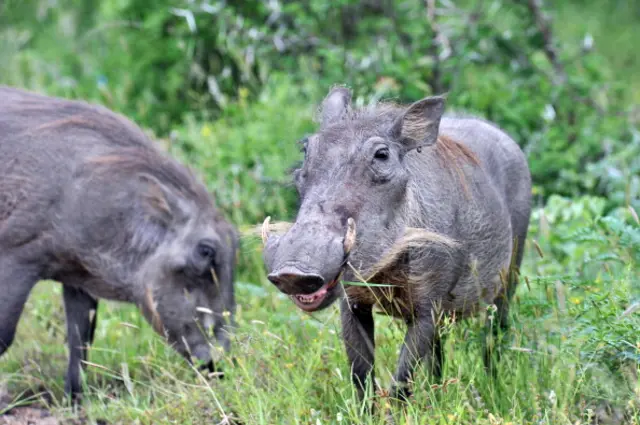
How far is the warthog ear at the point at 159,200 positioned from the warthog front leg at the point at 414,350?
6.24 feet

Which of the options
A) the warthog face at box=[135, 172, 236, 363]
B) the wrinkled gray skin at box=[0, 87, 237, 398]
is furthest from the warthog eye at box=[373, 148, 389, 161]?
the warthog face at box=[135, 172, 236, 363]

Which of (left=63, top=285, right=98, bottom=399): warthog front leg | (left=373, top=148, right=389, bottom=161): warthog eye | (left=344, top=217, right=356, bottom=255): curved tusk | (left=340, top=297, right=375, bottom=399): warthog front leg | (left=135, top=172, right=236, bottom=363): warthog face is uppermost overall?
(left=373, top=148, right=389, bottom=161): warthog eye

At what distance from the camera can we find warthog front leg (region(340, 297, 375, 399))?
11.7ft

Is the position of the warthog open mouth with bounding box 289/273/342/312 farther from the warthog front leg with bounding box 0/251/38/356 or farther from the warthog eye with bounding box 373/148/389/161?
the warthog front leg with bounding box 0/251/38/356

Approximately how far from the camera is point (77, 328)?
5.09 meters

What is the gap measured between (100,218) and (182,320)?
0.63 m

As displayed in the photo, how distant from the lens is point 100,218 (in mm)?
4926

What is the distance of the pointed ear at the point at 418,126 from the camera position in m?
3.45

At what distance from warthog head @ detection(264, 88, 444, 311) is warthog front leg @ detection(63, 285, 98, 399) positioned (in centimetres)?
204

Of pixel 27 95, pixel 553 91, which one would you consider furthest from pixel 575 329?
pixel 553 91

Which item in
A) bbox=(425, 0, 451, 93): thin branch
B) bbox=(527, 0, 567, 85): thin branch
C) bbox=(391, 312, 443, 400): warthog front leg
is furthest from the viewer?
bbox=(527, 0, 567, 85): thin branch

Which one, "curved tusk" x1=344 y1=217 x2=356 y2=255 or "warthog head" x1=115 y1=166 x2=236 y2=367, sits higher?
"curved tusk" x1=344 y1=217 x2=356 y2=255

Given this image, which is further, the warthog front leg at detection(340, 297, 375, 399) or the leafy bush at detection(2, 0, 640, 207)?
the leafy bush at detection(2, 0, 640, 207)

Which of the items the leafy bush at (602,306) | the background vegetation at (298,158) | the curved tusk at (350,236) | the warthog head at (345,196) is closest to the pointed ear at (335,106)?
the warthog head at (345,196)
